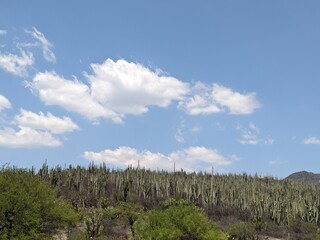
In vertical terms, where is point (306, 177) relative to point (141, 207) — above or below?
above

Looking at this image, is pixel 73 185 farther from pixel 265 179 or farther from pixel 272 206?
pixel 265 179

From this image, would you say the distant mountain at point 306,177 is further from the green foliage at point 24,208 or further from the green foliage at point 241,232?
the green foliage at point 24,208

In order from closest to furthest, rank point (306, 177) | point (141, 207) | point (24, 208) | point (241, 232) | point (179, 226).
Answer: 1. point (24, 208)
2. point (179, 226)
3. point (241, 232)
4. point (141, 207)
5. point (306, 177)

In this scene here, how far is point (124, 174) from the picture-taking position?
6234cm

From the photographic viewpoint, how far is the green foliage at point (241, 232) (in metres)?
44.1

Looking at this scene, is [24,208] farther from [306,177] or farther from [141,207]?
[306,177]

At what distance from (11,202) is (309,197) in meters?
39.6

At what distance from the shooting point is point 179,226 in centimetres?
3122

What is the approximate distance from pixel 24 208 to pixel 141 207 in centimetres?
2325

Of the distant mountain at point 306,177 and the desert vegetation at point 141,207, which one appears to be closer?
the desert vegetation at point 141,207

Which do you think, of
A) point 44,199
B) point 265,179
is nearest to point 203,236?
point 44,199

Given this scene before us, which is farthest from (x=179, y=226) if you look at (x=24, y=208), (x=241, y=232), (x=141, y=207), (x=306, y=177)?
(x=306, y=177)

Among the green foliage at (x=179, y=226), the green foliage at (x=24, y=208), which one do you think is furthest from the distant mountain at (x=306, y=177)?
the green foliage at (x=24, y=208)

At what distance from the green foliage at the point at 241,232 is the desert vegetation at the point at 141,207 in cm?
9
